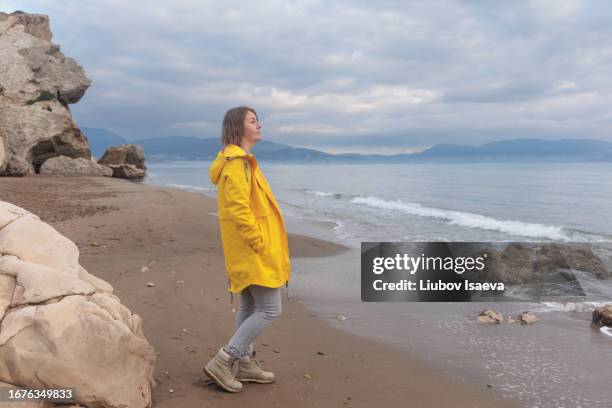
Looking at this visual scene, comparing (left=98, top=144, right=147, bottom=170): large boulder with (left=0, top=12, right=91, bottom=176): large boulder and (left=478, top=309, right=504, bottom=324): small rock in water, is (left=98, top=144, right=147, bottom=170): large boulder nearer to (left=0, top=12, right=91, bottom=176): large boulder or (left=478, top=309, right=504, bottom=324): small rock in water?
(left=0, top=12, right=91, bottom=176): large boulder

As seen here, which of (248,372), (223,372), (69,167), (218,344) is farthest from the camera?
(69,167)

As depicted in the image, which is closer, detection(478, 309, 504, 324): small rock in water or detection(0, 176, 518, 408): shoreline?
detection(0, 176, 518, 408): shoreline

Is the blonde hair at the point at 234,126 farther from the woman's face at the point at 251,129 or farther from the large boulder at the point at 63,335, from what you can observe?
the large boulder at the point at 63,335

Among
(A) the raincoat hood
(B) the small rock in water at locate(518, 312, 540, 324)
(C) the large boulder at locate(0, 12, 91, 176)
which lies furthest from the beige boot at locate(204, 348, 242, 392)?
(C) the large boulder at locate(0, 12, 91, 176)

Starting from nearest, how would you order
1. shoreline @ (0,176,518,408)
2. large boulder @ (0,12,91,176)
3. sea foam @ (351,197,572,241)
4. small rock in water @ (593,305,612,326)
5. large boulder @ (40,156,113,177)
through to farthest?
shoreline @ (0,176,518,408)
small rock in water @ (593,305,612,326)
sea foam @ (351,197,572,241)
large boulder @ (0,12,91,176)
large boulder @ (40,156,113,177)

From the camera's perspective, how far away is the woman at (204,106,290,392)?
Result: 140 inches

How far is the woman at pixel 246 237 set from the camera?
3555 millimetres

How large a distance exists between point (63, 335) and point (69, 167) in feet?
99.3

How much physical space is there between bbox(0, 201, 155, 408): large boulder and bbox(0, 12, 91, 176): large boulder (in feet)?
77.3

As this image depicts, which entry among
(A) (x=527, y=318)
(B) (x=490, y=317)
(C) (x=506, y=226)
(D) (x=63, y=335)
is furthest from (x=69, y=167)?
(D) (x=63, y=335)

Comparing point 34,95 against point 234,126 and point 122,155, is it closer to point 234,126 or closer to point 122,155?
point 122,155

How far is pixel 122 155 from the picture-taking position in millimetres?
43812

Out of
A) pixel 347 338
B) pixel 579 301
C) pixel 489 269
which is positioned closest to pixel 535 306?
pixel 579 301

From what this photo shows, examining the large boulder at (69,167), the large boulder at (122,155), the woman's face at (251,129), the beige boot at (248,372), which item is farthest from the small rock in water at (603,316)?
the large boulder at (122,155)
